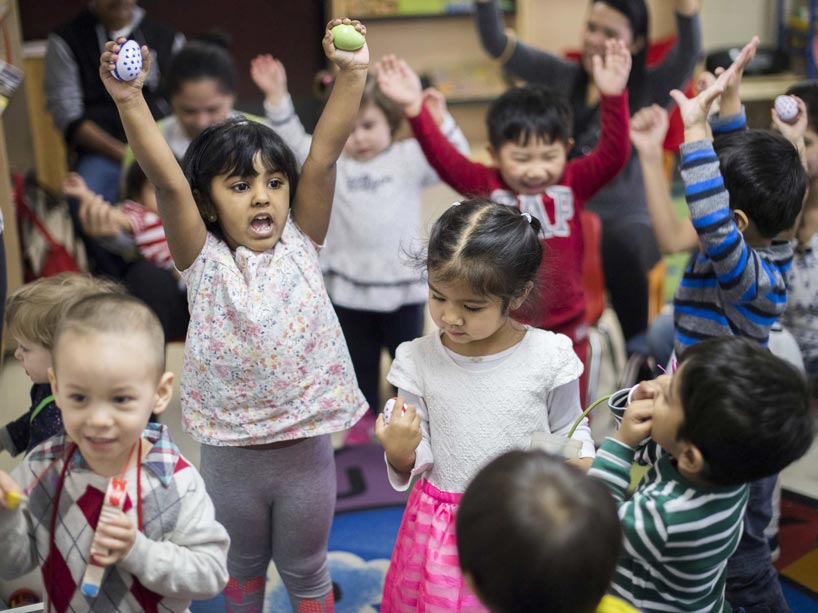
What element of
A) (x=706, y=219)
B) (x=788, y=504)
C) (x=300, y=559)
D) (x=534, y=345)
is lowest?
(x=788, y=504)

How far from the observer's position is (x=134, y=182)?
2.74 meters

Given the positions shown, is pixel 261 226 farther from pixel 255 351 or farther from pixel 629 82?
pixel 629 82

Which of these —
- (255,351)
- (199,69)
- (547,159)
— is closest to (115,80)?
(255,351)

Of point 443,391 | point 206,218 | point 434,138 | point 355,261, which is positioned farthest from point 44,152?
point 443,391

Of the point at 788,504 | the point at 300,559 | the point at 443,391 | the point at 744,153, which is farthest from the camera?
the point at 788,504

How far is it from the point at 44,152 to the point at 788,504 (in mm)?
3857

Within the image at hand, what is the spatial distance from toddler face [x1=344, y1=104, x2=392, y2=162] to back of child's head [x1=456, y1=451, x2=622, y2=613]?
62.3 inches

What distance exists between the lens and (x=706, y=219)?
61.6 inches

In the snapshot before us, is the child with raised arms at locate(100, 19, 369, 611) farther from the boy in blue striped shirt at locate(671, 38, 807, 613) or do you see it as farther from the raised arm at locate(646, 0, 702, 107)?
the raised arm at locate(646, 0, 702, 107)

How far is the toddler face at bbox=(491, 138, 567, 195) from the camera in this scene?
208 cm

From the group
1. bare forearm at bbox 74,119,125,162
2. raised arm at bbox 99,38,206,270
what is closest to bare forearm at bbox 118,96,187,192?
raised arm at bbox 99,38,206,270

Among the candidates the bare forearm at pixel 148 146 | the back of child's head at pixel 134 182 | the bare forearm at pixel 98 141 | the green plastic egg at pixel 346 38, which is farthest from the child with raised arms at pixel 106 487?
the bare forearm at pixel 98 141

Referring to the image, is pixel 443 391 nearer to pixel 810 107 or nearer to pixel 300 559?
pixel 300 559

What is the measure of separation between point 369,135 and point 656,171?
0.76 meters
